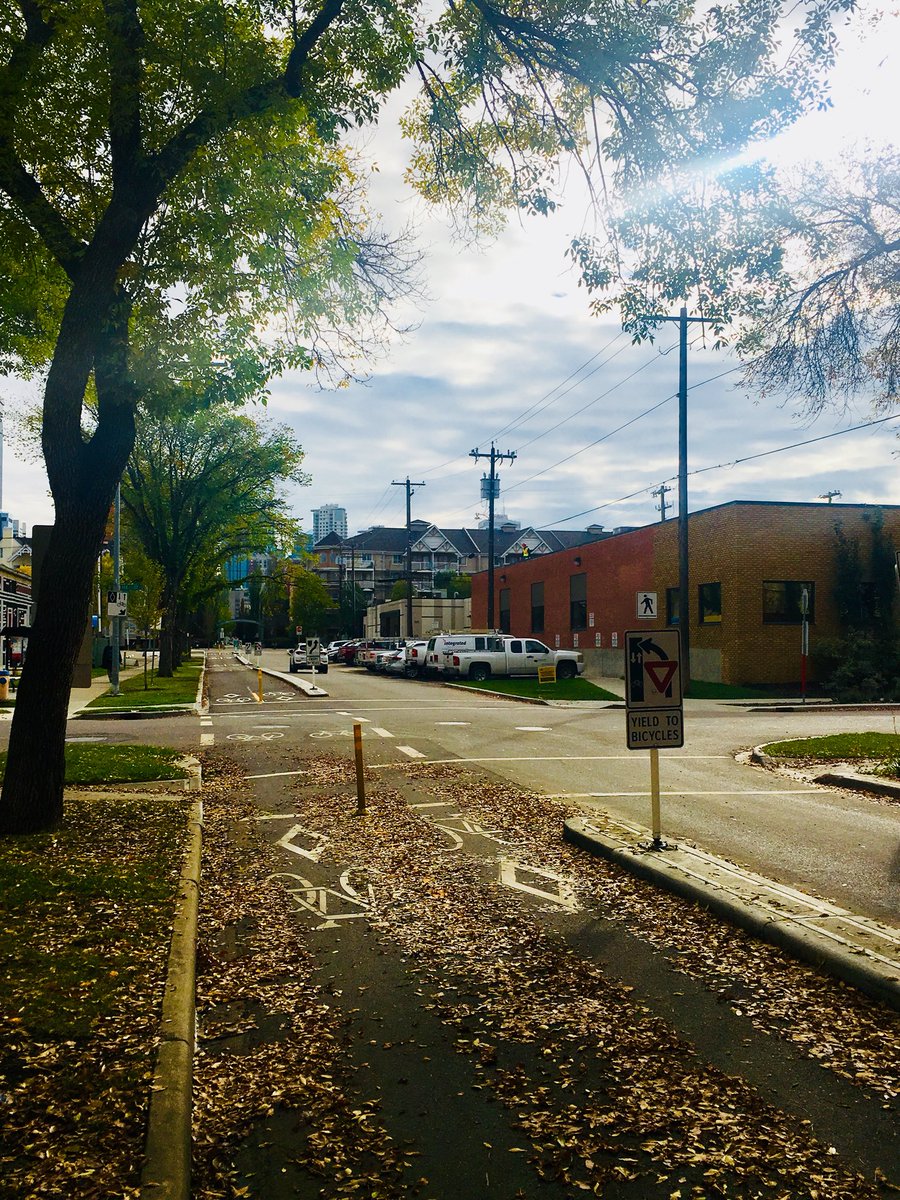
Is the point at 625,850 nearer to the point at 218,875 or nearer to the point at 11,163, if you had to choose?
the point at 218,875

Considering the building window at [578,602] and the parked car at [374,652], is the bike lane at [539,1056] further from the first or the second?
the parked car at [374,652]

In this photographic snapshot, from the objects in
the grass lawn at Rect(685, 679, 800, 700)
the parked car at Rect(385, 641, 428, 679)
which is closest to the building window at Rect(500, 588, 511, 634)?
the parked car at Rect(385, 641, 428, 679)

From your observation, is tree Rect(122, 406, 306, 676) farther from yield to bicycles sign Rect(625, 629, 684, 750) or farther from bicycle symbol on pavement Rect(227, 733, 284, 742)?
yield to bicycles sign Rect(625, 629, 684, 750)

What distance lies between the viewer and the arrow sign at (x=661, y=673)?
7914 mm

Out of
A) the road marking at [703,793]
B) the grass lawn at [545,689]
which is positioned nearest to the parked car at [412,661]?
the grass lawn at [545,689]

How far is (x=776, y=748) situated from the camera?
614 inches

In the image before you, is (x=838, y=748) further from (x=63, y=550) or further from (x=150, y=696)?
(x=150, y=696)

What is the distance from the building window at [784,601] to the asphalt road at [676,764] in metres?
6.67

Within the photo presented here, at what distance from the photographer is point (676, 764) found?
→ 46.4ft

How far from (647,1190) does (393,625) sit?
8736 cm

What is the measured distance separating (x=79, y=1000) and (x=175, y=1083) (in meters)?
1.08

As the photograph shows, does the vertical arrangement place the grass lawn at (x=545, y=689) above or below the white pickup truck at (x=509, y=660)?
below

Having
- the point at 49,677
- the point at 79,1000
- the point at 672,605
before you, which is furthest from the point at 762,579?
the point at 79,1000

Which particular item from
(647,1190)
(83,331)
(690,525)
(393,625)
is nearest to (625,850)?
(647,1190)
